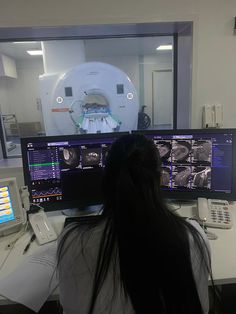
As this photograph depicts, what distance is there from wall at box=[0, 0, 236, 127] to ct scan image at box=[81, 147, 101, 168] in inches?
33.8

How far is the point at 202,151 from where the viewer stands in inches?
55.1

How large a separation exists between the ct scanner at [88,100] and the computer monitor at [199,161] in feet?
2.81

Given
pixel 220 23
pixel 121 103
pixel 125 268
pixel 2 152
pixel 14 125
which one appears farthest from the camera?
pixel 14 125

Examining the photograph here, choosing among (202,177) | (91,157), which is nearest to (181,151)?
(202,177)

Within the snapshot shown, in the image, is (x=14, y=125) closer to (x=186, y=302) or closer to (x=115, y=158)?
(x=115, y=158)

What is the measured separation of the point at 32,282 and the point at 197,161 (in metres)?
1.03

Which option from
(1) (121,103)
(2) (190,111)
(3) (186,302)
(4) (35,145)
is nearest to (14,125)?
(1) (121,103)

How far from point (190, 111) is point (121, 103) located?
2.15 ft

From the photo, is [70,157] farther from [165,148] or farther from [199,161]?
[199,161]

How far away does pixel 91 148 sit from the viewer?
137cm

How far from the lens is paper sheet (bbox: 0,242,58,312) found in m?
0.87

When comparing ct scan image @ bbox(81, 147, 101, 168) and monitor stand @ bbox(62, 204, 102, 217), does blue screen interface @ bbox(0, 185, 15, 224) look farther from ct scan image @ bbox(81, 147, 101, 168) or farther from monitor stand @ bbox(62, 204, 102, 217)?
ct scan image @ bbox(81, 147, 101, 168)

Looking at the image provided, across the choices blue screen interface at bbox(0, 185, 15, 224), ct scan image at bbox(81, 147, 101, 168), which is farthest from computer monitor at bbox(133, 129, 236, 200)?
blue screen interface at bbox(0, 185, 15, 224)

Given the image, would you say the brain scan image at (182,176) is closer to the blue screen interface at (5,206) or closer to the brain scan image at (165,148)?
the brain scan image at (165,148)
